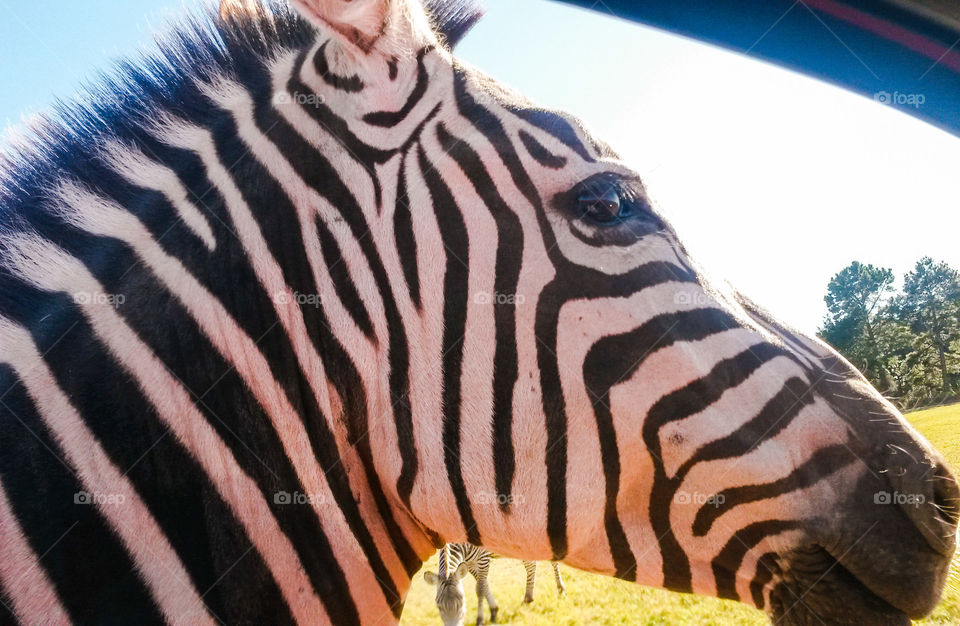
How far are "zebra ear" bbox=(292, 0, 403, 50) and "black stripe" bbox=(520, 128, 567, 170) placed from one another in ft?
2.17

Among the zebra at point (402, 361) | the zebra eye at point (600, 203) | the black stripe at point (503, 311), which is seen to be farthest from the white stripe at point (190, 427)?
the zebra eye at point (600, 203)

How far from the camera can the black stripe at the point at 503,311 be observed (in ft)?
5.80

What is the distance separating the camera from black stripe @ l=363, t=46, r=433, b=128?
1.92m

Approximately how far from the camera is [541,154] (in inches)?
76.8

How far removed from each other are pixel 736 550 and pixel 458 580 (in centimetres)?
934

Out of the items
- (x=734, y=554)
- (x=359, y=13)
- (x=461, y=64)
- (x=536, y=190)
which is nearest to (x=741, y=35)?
(x=461, y=64)

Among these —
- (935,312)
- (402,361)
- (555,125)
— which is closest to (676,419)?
(402,361)

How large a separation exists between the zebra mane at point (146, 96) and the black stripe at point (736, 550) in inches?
94.7

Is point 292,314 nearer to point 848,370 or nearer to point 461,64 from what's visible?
point 461,64

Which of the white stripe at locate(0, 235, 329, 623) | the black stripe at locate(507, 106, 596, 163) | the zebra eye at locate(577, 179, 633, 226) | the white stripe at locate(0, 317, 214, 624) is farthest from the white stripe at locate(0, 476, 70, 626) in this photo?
the black stripe at locate(507, 106, 596, 163)

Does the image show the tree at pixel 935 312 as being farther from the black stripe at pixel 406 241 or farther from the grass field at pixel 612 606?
the black stripe at pixel 406 241

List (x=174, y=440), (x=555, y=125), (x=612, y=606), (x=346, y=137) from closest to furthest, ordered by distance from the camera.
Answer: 1. (x=174, y=440)
2. (x=346, y=137)
3. (x=555, y=125)
4. (x=612, y=606)

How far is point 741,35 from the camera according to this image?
368 centimetres

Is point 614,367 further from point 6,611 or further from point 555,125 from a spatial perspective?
point 6,611
